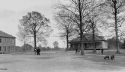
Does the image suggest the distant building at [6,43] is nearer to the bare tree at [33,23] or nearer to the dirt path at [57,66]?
the bare tree at [33,23]

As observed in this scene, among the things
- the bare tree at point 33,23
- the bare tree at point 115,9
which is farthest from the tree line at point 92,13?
the bare tree at point 33,23

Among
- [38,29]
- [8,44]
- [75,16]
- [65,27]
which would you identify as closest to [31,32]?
[38,29]

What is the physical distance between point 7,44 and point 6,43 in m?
0.93

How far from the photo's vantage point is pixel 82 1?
1454 inches

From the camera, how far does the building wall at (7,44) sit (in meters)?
71.4

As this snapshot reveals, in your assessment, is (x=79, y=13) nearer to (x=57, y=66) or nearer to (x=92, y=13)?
(x=92, y=13)

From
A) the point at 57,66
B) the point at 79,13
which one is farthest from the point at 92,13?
the point at 57,66

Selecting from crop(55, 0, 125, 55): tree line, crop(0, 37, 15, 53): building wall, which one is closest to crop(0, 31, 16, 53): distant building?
crop(0, 37, 15, 53): building wall

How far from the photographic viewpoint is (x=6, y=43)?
74.9 meters

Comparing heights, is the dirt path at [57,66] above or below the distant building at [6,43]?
below

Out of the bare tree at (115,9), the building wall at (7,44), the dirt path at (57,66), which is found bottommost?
the dirt path at (57,66)

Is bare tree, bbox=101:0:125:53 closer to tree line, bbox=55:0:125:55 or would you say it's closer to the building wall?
tree line, bbox=55:0:125:55

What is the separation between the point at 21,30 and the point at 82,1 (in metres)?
30.6

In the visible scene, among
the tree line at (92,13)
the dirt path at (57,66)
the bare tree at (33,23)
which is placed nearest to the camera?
the dirt path at (57,66)
